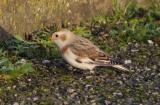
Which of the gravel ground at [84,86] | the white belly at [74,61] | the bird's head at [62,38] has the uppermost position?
the bird's head at [62,38]

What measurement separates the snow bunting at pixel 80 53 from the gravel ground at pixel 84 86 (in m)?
0.16

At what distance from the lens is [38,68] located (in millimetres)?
8523

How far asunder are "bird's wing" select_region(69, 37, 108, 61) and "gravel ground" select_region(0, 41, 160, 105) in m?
0.24

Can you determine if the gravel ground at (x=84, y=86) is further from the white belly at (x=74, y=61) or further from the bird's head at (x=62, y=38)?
the bird's head at (x=62, y=38)

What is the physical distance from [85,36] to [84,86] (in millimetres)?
1445

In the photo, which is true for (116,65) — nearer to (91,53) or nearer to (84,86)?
(91,53)

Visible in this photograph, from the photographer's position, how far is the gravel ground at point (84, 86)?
772cm

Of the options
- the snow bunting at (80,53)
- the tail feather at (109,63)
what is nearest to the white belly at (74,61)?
the snow bunting at (80,53)

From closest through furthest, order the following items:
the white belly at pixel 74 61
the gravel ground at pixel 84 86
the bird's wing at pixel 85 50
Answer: the gravel ground at pixel 84 86 < the white belly at pixel 74 61 < the bird's wing at pixel 85 50

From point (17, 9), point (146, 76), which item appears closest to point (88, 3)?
point (17, 9)

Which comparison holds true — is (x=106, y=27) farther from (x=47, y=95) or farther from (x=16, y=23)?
(x=47, y=95)

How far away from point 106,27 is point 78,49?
159cm

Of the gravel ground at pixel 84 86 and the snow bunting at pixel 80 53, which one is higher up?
the snow bunting at pixel 80 53

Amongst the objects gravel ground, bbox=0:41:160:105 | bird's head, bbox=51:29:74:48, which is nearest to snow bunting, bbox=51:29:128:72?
bird's head, bbox=51:29:74:48
